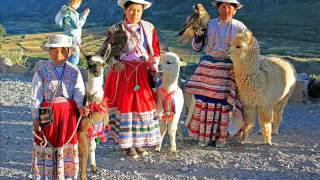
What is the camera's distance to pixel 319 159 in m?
5.45

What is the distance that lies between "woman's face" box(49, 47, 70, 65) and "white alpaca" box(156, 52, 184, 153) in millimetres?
A: 1502

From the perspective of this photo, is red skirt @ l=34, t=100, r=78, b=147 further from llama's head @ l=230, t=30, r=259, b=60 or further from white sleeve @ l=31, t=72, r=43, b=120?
llama's head @ l=230, t=30, r=259, b=60

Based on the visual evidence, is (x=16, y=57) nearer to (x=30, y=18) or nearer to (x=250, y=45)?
(x=250, y=45)

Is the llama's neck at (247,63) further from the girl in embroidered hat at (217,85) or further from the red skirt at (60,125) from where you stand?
the red skirt at (60,125)

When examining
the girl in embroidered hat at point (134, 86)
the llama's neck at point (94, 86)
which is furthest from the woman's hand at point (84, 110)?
the girl in embroidered hat at point (134, 86)

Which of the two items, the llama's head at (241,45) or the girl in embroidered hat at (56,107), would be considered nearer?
the girl in embroidered hat at (56,107)

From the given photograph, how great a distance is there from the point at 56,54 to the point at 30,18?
7373cm

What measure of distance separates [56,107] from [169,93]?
5.63ft

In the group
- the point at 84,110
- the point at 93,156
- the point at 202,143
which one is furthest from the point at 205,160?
the point at 84,110

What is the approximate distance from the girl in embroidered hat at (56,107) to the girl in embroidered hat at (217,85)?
1996 millimetres

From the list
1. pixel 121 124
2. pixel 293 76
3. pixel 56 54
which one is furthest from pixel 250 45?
pixel 56 54

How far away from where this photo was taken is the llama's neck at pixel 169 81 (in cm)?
537

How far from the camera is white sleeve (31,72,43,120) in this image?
3889mm

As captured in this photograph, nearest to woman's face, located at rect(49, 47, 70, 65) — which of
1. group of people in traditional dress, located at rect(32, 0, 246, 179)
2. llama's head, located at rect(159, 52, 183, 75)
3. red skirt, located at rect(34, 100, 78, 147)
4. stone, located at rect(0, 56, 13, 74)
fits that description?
group of people in traditional dress, located at rect(32, 0, 246, 179)
